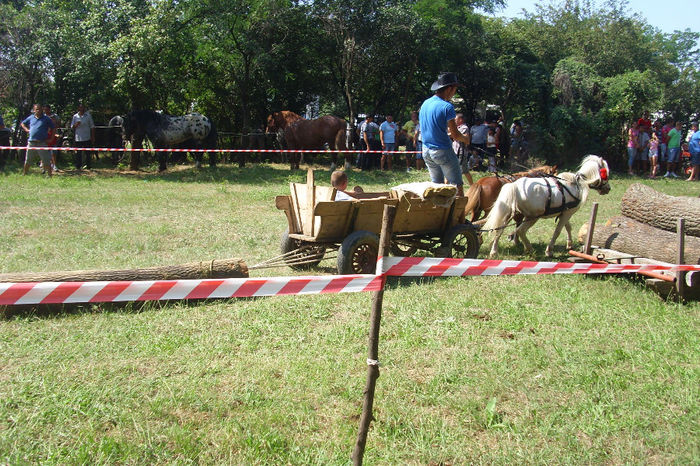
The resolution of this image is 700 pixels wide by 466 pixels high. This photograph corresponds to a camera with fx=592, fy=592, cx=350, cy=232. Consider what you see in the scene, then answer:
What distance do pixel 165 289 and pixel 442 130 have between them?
548 cm

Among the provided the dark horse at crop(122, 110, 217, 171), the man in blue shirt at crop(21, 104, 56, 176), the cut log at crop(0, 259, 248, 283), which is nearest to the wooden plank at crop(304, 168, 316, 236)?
the cut log at crop(0, 259, 248, 283)

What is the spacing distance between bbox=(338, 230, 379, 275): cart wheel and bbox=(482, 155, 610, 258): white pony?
2.15 m

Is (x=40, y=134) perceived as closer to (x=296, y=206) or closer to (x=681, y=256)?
(x=296, y=206)

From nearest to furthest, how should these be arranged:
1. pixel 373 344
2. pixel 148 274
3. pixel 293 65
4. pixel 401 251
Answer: pixel 373 344 < pixel 148 274 < pixel 401 251 < pixel 293 65

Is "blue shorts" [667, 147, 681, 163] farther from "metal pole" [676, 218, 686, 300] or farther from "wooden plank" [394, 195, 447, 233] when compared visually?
"metal pole" [676, 218, 686, 300]

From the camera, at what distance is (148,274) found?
575 centimetres

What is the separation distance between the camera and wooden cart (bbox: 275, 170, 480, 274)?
654cm

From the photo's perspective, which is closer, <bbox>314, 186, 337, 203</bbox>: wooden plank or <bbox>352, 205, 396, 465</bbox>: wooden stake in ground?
<bbox>352, 205, 396, 465</bbox>: wooden stake in ground

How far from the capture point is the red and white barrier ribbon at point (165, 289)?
116 inches

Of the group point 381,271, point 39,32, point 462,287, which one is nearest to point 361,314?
point 462,287

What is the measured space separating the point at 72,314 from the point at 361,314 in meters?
2.67

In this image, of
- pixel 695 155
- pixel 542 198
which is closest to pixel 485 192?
pixel 542 198

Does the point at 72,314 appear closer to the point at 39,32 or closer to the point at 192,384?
the point at 192,384

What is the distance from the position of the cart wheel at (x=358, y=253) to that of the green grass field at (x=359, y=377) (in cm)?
46
